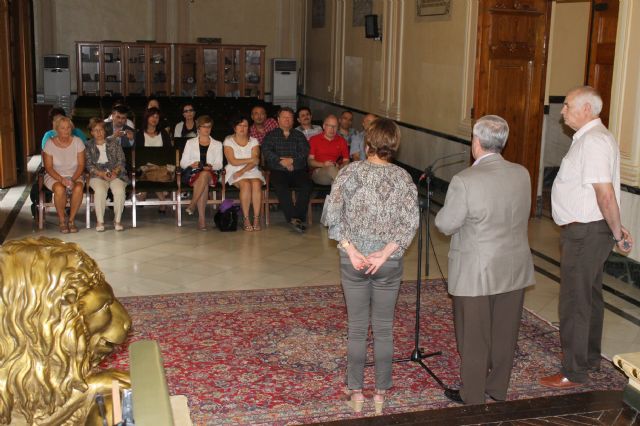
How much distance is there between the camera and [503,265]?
154 inches

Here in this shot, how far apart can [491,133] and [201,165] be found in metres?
5.27

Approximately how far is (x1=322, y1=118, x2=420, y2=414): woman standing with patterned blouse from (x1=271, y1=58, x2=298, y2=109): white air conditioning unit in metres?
13.7

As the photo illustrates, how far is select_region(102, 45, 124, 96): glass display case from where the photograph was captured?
54.5 ft

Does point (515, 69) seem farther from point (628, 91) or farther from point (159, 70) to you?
point (159, 70)

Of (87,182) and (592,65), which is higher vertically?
(592,65)

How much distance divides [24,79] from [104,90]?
5.09 m

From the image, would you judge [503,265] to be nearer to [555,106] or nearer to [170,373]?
[170,373]

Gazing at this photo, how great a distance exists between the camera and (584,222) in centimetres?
438

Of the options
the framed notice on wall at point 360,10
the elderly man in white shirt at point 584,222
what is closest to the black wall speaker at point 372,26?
the framed notice on wall at point 360,10

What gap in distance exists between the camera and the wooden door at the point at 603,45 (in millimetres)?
8016

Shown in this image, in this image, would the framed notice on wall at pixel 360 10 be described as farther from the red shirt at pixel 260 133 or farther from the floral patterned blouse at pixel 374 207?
the floral patterned blouse at pixel 374 207

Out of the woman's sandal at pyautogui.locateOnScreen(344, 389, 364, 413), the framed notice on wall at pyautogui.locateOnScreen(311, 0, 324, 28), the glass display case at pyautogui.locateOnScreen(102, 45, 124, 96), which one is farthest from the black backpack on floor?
the glass display case at pyautogui.locateOnScreen(102, 45, 124, 96)

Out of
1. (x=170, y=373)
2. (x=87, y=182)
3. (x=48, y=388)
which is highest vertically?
(x=48, y=388)

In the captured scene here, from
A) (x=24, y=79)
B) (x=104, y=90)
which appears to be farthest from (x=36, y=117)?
(x=104, y=90)
